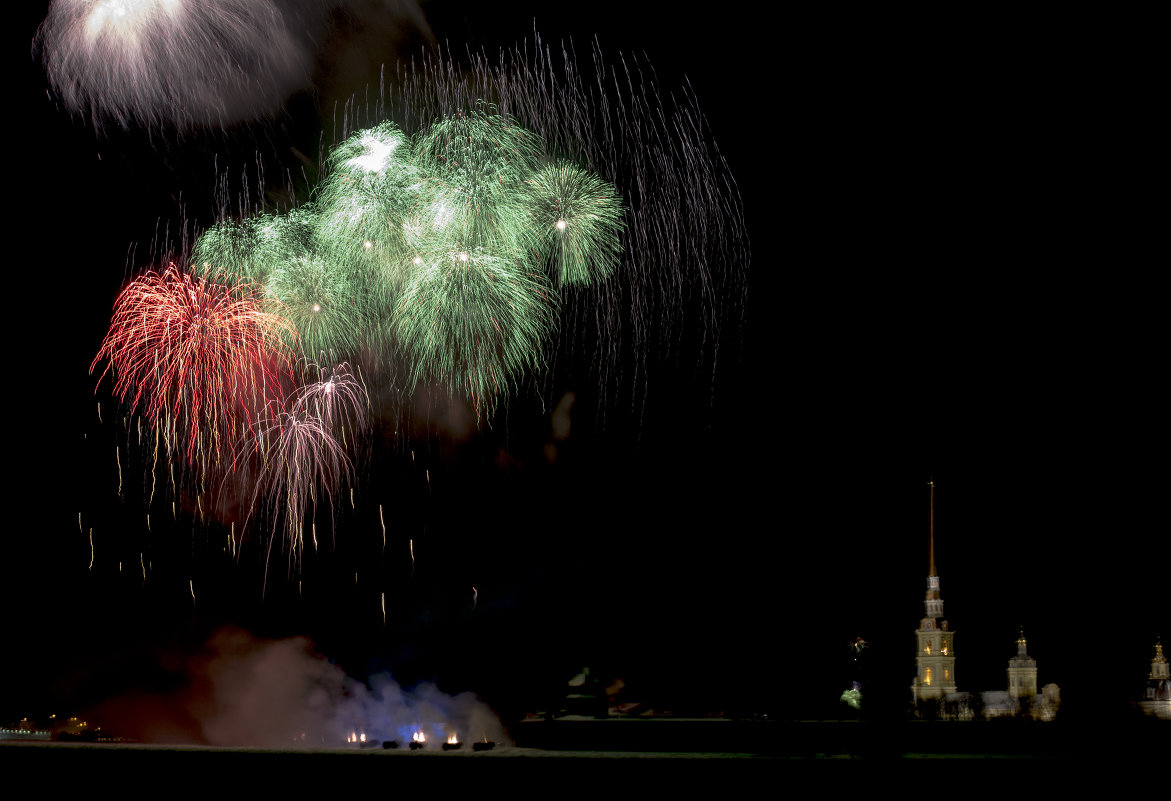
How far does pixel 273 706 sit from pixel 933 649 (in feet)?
153

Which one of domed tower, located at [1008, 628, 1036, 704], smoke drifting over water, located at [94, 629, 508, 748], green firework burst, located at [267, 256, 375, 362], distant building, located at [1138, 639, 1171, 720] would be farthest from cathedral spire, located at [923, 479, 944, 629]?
green firework burst, located at [267, 256, 375, 362]

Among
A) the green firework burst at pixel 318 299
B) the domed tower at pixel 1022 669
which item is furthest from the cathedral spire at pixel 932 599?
the green firework burst at pixel 318 299

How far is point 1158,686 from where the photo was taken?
6156 cm

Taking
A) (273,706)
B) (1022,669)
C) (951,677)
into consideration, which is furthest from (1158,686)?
(273,706)

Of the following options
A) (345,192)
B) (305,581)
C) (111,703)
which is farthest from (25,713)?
(345,192)

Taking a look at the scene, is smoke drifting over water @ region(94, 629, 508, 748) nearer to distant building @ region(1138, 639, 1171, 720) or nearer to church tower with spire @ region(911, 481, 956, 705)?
church tower with spire @ region(911, 481, 956, 705)

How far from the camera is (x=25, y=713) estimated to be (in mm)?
32250

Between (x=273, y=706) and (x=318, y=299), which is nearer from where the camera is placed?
(x=318, y=299)

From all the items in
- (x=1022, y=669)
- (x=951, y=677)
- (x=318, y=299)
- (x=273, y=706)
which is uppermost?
(x=318, y=299)

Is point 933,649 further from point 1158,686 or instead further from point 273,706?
point 273,706

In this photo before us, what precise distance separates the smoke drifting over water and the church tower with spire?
37.9 metres

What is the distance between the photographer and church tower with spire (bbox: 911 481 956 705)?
214 ft

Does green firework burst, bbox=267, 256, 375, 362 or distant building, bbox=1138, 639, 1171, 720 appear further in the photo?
distant building, bbox=1138, 639, 1171, 720

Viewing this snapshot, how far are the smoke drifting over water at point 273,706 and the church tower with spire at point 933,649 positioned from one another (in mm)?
37893
